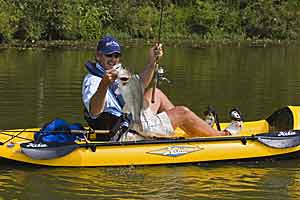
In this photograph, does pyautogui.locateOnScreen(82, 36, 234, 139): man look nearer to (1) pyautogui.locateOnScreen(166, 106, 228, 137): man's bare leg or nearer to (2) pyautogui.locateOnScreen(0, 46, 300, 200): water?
(1) pyautogui.locateOnScreen(166, 106, 228, 137): man's bare leg

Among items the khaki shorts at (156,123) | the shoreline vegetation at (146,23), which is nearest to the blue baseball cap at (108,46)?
the khaki shorts at (156,123)

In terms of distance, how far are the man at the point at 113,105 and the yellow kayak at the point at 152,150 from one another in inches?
8.4

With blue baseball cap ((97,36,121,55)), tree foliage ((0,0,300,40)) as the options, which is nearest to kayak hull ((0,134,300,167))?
blue baseball cap ((97,36,121,55))

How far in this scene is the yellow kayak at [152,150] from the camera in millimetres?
7797

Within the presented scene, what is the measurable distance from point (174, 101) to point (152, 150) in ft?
18.6

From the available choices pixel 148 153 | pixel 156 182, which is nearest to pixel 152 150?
pixel 148 153

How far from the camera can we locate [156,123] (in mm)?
8141

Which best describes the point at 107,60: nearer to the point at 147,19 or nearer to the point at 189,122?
the point at 189,122

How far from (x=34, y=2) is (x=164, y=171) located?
27.6m

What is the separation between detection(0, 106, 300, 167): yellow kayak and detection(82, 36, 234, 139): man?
0.70ft

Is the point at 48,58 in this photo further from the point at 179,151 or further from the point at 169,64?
the point at 179,151

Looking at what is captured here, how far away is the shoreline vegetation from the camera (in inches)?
1318

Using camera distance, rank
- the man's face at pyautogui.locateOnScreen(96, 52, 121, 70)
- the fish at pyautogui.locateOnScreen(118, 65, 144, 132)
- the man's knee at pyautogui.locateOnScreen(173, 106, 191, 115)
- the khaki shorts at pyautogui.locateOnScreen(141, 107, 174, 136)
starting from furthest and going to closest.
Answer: the man's knee at pyautogui.locateOnScreen(173, 106, 191, 115) → the khaki shorts at pyautogui.locateOnScreen(141, 107, 174, 136) → the man's face at pyautogui.locateOnScreen(96, 52, 121, 70) → the fish at pyautogui.locateOnScreen(118, 65, 144, 132)

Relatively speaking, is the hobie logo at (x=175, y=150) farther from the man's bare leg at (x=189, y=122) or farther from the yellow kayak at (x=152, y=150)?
the man's bare leg at (x=189, y=122)
